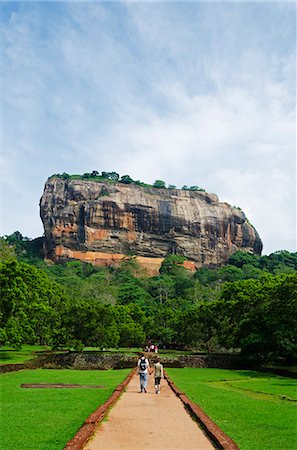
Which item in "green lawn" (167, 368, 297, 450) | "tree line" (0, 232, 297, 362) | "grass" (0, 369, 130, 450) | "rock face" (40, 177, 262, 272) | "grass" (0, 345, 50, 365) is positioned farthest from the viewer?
"rock face" (40, 177, 262, 272)

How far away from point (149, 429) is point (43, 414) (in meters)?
3.00

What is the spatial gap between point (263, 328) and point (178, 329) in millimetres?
20781

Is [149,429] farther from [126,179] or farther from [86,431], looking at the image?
[126,179]

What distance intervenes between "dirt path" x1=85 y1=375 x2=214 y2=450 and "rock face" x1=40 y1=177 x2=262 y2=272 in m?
100

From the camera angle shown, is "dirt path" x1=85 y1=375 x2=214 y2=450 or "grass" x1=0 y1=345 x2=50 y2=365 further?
"grass" x1=0 y1=345 x2=50 y2=365

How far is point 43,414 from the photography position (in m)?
11.0

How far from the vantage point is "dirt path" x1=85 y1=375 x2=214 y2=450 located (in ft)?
27.5

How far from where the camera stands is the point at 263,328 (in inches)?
1298

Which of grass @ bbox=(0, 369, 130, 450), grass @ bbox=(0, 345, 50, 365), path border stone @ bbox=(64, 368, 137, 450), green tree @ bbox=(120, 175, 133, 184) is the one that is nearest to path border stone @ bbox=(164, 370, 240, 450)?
path border stone @ bbox=(64, 368, 137, 450)

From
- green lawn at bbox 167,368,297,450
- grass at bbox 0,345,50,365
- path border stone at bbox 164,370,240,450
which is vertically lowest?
grass at bbox 0,345,50,365

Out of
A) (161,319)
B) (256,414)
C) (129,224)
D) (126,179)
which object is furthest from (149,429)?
(126,179)

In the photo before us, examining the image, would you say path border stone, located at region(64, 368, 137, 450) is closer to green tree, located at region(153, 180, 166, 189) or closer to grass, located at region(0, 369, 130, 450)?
grass, located at region(0, 369, 130, 450)

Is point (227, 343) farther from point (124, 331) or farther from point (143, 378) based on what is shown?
point (143, 378)

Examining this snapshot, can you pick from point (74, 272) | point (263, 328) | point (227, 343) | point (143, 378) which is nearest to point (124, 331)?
point (227, 343)
